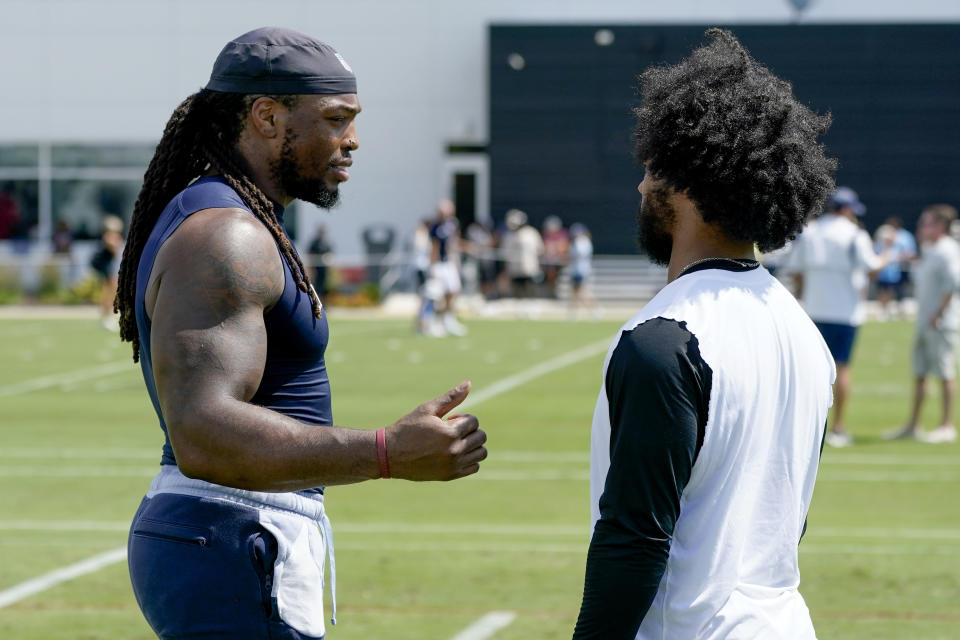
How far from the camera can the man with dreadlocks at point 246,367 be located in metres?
2.90

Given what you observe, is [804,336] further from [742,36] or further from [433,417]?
[742,36]

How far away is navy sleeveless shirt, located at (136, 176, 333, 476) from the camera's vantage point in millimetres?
3103

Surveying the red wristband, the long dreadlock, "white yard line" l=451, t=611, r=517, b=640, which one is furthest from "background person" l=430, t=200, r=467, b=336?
the red wristband

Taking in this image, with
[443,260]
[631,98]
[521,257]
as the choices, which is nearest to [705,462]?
[443,260]

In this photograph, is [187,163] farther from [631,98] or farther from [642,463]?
[631,98]

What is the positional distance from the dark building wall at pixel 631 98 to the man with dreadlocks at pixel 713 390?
117 ft

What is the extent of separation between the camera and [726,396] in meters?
2.74

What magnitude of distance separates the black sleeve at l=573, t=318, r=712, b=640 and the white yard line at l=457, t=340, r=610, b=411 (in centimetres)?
1075

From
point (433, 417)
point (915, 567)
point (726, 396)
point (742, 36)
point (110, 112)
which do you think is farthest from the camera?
point (110, 112)

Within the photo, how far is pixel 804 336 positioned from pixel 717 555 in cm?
49

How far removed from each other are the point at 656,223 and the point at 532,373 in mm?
15724

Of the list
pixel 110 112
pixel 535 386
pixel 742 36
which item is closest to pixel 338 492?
pixel 535 386

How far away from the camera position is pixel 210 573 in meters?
3.09

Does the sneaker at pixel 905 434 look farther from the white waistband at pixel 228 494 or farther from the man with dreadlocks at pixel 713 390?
the white waistband at pixel 228 494
